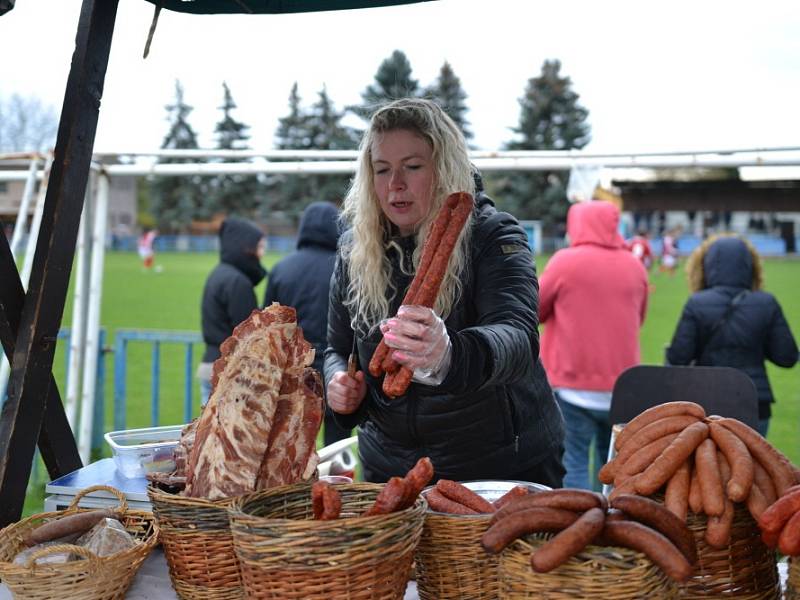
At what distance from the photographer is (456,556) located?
71.7 inches

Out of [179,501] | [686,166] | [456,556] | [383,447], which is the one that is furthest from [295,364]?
[686,166]

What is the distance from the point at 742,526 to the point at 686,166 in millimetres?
3670

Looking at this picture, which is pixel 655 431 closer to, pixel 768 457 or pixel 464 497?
pixel 768 457

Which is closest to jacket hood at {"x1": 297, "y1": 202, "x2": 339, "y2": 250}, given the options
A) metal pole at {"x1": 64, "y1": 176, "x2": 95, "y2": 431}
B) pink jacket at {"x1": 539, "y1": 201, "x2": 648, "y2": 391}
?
metal pole at {"x1": 64, "y1": 176, "x2": 95, "y2": 431}

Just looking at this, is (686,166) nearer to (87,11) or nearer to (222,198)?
(87,11)

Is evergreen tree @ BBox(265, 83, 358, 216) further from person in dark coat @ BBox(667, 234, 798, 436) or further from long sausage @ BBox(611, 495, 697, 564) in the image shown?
long sausage @ BBox(611, 495, 697, 564)

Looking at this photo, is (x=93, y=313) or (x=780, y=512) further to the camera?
(x=93, y=313)

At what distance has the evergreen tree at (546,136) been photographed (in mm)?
49531

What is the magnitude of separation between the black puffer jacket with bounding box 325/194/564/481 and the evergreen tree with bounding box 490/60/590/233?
47.1m

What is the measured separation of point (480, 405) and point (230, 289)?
13.1 ft

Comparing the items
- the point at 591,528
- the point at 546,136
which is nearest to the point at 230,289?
the point at 591,528

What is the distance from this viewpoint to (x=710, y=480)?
1753 mm

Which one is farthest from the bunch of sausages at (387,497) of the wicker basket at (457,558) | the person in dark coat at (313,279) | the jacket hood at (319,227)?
the jacket hood at (319,227)

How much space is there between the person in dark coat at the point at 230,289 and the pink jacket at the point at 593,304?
247 centimetres
